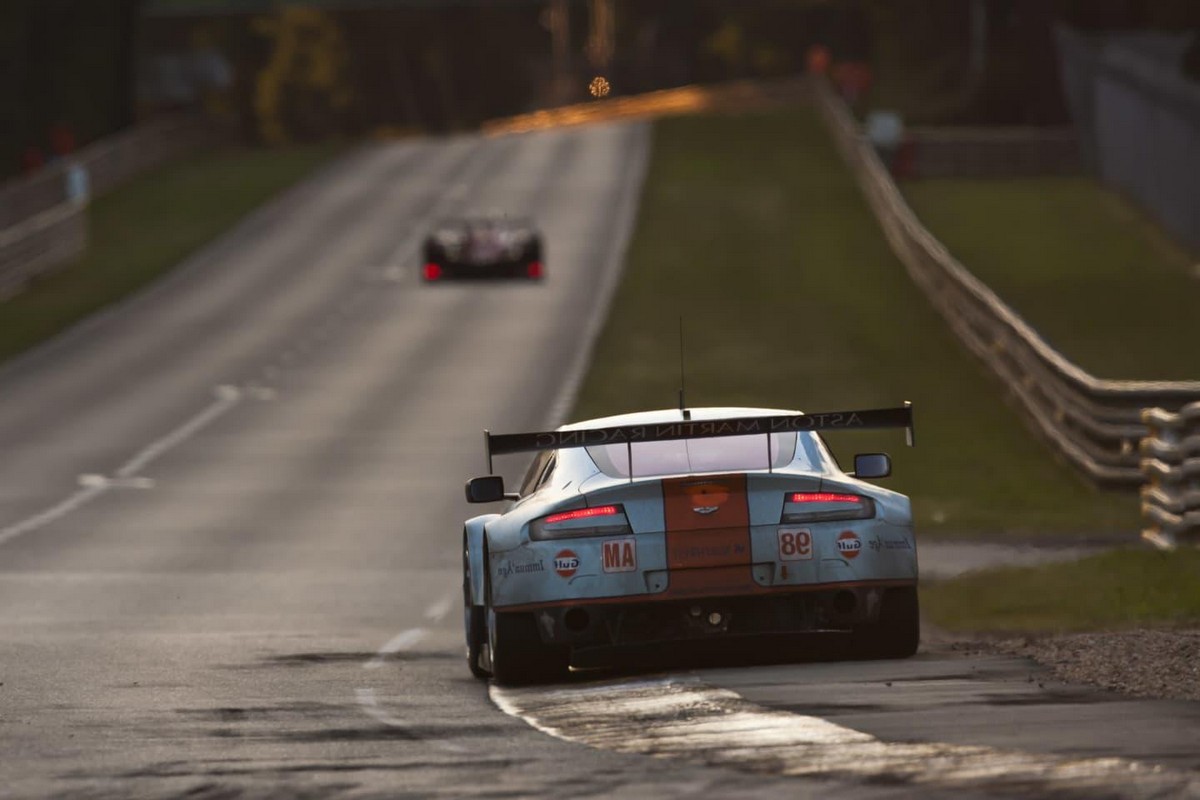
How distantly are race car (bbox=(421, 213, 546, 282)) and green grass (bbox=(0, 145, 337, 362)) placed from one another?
6377mm

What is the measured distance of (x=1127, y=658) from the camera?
37.6 ft

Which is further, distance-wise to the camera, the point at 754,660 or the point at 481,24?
the point at 481,24

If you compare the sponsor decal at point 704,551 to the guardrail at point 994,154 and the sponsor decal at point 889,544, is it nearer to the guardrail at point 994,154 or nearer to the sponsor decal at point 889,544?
the sponsor decal at point 889,544

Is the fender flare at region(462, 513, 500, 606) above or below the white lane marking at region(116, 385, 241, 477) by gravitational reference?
above

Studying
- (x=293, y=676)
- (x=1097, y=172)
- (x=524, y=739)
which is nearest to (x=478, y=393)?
(x=293, y=676)

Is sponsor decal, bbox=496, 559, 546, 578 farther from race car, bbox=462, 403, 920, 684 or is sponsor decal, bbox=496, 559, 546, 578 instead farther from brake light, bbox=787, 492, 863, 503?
brake light, bbox=787, 492, 863, 503

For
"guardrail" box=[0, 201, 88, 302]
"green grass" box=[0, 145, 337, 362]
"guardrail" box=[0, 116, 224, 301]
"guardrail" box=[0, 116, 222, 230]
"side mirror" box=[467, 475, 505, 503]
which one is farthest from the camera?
"guardrail" box=[0, 116, 222, 230]

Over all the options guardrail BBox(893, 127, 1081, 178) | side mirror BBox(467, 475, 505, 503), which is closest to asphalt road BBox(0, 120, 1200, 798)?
side mirror BBox(467, 475, 505, 503)

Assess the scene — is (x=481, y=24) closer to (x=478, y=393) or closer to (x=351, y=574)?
(x=478, y=393)

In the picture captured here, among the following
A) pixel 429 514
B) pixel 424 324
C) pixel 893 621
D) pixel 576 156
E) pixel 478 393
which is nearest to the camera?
pixel 893 621

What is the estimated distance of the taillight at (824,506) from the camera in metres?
11.9

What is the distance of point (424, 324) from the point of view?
46.8 m

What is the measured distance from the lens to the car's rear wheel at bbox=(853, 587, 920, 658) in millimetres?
12023

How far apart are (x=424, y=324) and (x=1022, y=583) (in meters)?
31.3
